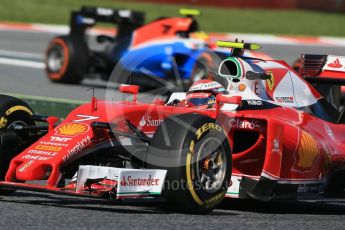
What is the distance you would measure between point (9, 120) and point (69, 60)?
9076 millimetres

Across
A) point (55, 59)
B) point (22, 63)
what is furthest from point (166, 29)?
point (22, 63)

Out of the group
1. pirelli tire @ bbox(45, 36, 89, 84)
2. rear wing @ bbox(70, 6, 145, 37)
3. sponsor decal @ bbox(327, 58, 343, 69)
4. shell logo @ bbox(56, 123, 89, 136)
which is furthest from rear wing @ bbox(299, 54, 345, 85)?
rear wing @ bbox(70, 6, 145, 37)

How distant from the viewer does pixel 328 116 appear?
8.15 m

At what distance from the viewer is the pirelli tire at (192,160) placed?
6473 mm

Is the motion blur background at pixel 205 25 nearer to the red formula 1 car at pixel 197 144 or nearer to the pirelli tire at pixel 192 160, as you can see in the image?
the red formula 1 car at pixel 197 144

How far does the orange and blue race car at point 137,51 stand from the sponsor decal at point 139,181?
8798mm

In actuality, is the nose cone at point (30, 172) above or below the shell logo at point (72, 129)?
below

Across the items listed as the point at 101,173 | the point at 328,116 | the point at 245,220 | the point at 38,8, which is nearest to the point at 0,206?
the point at 101,173

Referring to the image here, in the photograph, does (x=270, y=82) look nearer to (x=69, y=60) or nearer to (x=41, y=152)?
(x=41, y=152)

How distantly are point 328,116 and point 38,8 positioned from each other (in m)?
21.1

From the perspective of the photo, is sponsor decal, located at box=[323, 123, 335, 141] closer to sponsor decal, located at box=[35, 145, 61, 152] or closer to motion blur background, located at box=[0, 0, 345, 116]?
sponsor decal, located at box=[35, 145, 61, 152]

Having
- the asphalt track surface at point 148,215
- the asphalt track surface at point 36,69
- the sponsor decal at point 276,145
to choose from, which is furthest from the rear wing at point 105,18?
the sponsor decal at point 276,145

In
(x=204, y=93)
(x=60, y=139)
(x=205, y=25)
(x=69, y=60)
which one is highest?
(x=205, y=25)

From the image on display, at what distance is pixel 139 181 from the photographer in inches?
255
